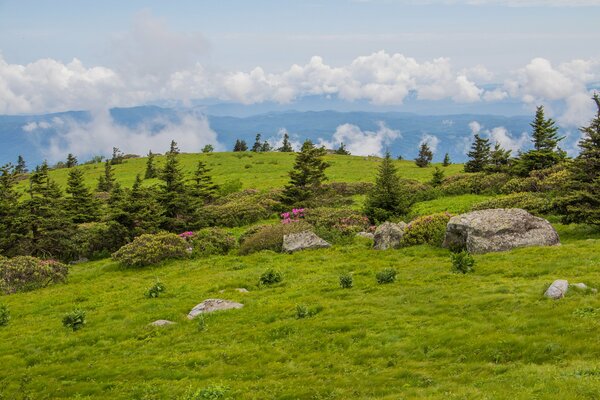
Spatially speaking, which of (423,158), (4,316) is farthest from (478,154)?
(4,316)

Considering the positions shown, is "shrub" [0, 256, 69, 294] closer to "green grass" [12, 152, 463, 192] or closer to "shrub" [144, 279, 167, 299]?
"shrub" [144, 279, 167, 299]

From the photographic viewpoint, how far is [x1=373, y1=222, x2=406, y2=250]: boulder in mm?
29484

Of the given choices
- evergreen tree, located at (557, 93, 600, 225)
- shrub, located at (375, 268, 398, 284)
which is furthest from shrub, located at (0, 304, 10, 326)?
evergreen tree, located at (557, 93, 600, 225)

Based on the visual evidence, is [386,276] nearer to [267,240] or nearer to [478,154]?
[267,240]

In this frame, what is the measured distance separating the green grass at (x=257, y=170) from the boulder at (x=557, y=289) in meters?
50.4

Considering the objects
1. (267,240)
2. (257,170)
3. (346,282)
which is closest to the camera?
(346,282)

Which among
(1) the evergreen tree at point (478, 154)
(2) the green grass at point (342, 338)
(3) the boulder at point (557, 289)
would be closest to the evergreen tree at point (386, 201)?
(2) the green grass at point (342, 338)

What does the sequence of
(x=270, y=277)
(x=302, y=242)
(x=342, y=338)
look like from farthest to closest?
Answer: 1. (x=302, y=242)
2. (x=270, y=277)
3. (x=342, y=338)

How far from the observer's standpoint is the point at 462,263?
21516 millimetres

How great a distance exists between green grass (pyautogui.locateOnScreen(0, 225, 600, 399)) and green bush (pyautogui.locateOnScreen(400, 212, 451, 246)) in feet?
11.8

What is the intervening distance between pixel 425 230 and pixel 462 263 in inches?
298

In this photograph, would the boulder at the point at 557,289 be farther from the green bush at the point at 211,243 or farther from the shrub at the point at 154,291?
the green bush at the point at 211,243

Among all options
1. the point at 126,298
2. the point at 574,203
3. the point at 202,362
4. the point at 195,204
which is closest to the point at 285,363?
the point at 202,362

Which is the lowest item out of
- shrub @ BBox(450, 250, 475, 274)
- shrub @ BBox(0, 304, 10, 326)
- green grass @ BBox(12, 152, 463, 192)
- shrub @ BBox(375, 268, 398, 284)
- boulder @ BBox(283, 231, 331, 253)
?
shrub @ BBox(0, 304, 10, 326)
